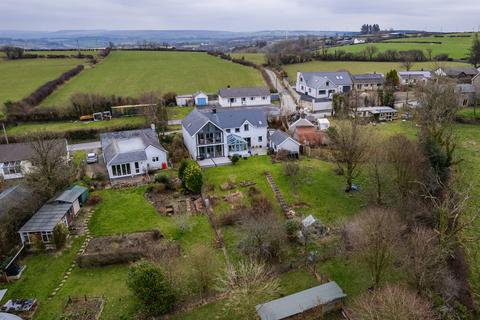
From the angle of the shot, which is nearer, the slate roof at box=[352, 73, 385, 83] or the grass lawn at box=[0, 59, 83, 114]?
the grass lawn at box=[0, 59, 83, 114]

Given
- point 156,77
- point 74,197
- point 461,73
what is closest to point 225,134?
point 74,197

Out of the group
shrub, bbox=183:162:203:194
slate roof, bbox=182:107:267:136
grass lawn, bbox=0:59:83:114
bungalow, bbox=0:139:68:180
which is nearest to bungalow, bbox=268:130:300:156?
slate roof, bbox=182:107:267:136

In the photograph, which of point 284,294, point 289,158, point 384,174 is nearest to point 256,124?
point 289,158

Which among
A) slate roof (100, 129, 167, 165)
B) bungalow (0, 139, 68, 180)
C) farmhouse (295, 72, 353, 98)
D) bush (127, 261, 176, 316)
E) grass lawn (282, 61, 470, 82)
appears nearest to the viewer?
bush (127, 261, 176, 316)

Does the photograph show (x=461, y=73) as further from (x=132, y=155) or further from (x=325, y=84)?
(x=132, y=155)

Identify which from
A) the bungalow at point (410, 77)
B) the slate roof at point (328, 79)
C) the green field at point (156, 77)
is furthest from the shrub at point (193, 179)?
the bungalow at point (410, 77)

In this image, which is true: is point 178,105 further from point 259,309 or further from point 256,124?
point 259,309

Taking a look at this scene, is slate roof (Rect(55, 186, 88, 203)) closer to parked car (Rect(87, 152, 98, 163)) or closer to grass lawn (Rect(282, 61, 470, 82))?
parked car (Rect(87, 152, 98, 163))

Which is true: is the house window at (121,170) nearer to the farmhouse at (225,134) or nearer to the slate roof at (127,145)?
the slate roof at (127,145)
